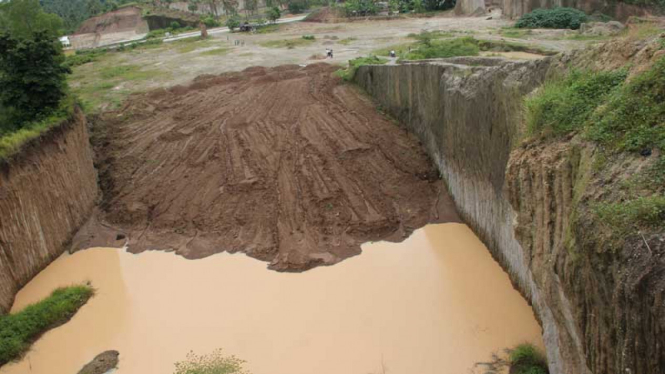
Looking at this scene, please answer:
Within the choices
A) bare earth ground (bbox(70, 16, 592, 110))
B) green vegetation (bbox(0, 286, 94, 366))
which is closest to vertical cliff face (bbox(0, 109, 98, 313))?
green vegetation (bbox(0, 286, 94, 366))

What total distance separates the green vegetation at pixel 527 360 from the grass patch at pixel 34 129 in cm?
1297

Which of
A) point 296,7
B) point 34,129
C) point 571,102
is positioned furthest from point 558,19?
point 296,7

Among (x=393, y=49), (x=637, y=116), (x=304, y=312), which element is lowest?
(x=304, y=312)

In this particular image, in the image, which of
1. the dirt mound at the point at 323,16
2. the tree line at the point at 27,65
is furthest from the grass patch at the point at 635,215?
the dirt mound at the point at 323,16

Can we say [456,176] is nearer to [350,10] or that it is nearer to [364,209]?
[364,209]

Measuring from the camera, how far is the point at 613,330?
5.32 m

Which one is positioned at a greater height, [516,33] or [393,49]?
[516,33]

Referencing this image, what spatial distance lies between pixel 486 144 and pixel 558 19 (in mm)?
22475

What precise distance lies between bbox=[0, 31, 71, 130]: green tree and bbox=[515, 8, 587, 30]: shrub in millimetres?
26366

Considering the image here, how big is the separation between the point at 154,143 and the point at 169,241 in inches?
232

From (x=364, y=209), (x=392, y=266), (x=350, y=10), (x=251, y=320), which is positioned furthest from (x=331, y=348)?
(x=350, y=10)

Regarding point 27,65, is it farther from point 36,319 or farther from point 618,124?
point 618,124

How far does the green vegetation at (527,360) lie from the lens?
903cm

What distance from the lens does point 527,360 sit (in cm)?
933
